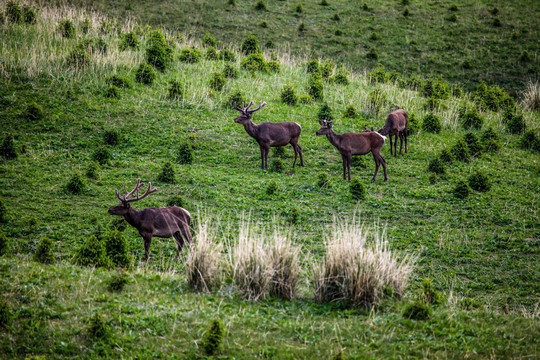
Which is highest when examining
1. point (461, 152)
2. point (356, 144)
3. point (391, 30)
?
point (391, 30)

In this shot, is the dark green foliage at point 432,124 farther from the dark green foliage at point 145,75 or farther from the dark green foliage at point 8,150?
the dark green foliage at point 8,150

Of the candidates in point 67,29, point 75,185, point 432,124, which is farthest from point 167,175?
point 67,29

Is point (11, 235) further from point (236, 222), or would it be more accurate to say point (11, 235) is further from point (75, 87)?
point (75, 87)

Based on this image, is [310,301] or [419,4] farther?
[419,4]

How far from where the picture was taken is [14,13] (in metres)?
23.6

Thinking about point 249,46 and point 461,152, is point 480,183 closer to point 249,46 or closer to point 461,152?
point 461,152

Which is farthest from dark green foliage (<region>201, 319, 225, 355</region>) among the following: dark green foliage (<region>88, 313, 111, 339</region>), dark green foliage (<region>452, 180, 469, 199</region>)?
dark green foliage (<region>452, 180, 469, 199</region>)

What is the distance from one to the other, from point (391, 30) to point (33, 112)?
2554cm

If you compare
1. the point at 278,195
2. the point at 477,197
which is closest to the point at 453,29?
the point at 477,197

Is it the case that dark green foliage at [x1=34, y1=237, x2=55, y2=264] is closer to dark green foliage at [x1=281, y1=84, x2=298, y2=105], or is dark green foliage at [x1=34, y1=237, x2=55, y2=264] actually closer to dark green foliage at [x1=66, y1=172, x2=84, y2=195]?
dark green foliage at [x1=66, y1=172, x2=84, y2=195]

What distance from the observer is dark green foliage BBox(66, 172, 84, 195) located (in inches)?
524

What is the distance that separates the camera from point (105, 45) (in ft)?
73.7

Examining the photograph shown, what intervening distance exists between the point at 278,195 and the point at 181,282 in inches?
234

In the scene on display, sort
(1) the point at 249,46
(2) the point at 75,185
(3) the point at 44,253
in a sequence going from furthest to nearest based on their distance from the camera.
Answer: (1) the point at 249,46 < (2) the point at 75,185 < (3) the point at 44,253
